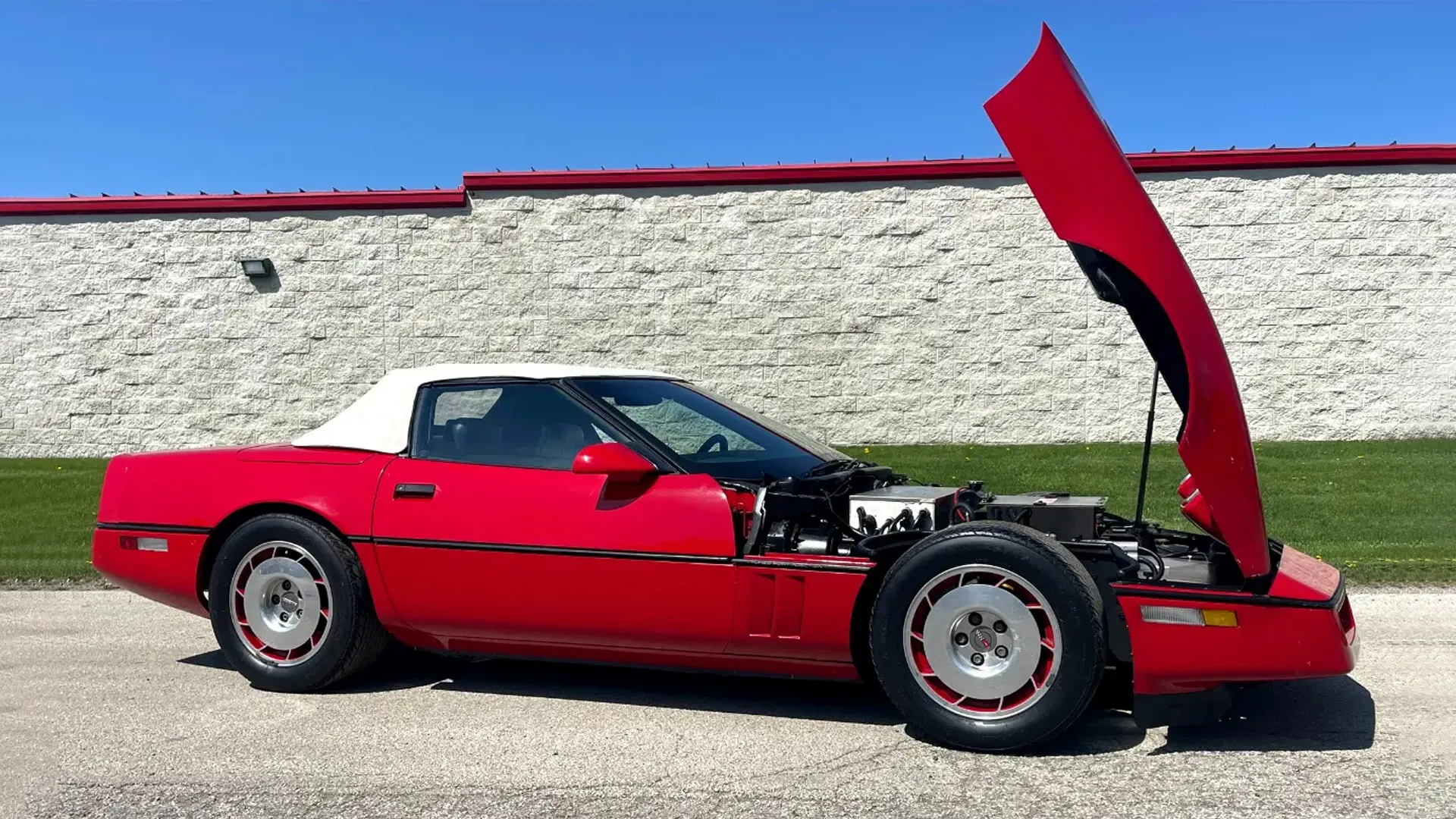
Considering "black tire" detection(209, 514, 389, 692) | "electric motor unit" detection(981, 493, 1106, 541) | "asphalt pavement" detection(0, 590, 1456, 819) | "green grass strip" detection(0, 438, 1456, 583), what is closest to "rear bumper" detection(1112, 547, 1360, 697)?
"asphalt pavement" detection(0, 590, 1456, 819)

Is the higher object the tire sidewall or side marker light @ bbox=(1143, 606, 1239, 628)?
side marker light @ bbox=(1143, 606, 1239, 628)

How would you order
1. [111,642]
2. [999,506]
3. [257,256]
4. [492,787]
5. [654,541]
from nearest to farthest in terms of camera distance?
[492,787] → [654,541] → [999,506] → [111,642] → [257,256]

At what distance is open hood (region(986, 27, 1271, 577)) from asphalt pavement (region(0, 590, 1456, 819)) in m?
0.75

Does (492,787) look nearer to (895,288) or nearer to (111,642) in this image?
(111,642)

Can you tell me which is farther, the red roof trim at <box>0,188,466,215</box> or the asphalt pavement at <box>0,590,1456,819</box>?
the red roof trim at <box>0,188,466,215</box>

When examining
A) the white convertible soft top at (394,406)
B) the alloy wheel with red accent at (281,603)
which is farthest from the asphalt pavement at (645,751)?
the white convertible soft top at (394,406)

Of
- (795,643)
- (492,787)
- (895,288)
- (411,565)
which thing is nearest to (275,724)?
(411,565)

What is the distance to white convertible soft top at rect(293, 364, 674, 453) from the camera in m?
5.05

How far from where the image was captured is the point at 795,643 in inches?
167

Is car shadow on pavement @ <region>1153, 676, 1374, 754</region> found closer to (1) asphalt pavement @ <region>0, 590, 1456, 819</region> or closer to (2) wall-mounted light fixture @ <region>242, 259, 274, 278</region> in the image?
(1) asphalt pavement @ <region>0, 590, 1456, 819</region>

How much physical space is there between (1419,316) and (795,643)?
35.3 ft

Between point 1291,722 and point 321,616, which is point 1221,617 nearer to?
point 1291,722

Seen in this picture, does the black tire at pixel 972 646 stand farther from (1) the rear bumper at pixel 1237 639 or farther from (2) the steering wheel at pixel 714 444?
(2) the steering wheel at pixel 714 444

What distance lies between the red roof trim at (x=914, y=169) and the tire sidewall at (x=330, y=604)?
328 inches
